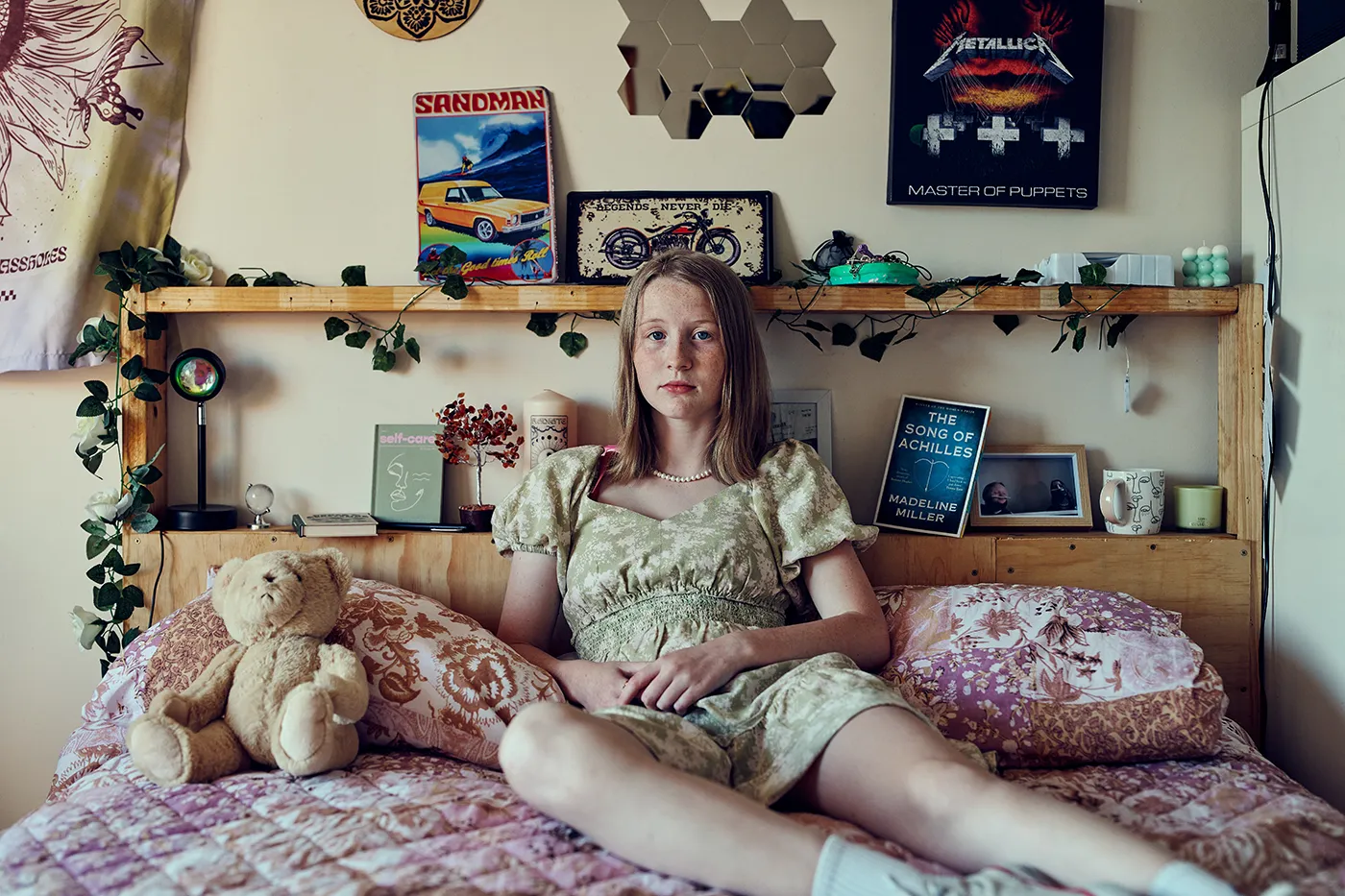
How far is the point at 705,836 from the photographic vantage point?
3.53 ft

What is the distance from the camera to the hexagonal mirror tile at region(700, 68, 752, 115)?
2.05 m

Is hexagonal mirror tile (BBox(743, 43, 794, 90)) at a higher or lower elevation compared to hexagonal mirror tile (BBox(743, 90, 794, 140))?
higher

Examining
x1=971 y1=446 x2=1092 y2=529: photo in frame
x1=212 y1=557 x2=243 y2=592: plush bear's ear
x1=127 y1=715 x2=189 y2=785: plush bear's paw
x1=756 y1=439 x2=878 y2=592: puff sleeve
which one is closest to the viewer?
x1=127 y1=715 x2=189 y2=785: plush bear's paw

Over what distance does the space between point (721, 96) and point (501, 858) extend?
4.97ft

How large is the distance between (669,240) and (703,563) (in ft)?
2.38

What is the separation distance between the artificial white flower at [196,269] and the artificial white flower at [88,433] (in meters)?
0.32

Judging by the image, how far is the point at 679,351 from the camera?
174 centimetres

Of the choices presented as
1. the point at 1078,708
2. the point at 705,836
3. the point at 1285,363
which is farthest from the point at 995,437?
the point at 705,836

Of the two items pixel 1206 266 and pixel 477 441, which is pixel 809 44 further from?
pixel 477 441

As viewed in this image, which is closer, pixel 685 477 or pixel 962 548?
pixel 685 477

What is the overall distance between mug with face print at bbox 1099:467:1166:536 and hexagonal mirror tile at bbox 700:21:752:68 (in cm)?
111

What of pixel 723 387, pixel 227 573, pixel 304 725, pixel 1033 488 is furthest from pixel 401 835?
pixel 1033 488

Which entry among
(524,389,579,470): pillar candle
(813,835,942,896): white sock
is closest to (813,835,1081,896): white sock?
(813,835,942,896): white sock

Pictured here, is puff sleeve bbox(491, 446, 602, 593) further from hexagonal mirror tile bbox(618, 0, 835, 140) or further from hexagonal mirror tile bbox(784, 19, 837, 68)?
hexagonal mirror tile bbox(784, 19, 837, 68)
